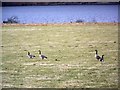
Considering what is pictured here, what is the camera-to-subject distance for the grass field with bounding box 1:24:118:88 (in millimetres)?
9641

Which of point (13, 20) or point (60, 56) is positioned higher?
point (13, 20)

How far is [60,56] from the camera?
9.78 m

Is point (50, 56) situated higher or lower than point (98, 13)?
lower

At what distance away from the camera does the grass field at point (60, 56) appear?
31.6ft

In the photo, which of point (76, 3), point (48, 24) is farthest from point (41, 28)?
point (76, 3)

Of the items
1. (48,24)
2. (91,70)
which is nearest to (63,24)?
(48,24)

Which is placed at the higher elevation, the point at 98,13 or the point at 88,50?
the point at 98,13

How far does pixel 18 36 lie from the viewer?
986 centimetres

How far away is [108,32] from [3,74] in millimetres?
1838

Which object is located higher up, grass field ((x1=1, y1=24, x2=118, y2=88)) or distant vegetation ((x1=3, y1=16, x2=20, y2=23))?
distant vegetation ((x1=3, y1=16, x2=20, y2=23))

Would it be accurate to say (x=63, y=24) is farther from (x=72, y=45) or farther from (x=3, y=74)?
(x=3, y=74)

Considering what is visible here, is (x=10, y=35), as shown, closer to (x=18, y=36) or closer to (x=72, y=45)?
(x=18, y=36)

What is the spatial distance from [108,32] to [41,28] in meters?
1.09

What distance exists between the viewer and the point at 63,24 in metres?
9.77
